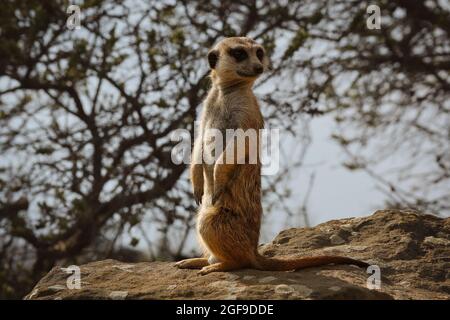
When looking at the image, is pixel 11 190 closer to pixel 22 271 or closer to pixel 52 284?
pixel 22 271

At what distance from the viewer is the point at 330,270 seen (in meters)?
5.67

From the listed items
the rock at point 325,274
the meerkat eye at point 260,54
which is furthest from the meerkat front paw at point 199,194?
the meerkat eye at point 260,54

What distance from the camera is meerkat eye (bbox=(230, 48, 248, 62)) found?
6539 mm

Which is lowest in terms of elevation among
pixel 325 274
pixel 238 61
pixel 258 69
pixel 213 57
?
pixel 325 274

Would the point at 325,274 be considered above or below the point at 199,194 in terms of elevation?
below

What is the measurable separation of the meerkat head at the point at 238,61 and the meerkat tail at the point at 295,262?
162 cm

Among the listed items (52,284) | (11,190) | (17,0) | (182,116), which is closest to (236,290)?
(52,284)

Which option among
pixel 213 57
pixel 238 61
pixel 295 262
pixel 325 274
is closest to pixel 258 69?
pixel 238 61

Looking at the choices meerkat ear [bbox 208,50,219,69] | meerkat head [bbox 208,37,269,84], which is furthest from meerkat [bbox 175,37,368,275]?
meerkat ear [bbox 208,50,219,69]

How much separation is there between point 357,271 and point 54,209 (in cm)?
560

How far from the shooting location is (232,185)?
19.4 ft

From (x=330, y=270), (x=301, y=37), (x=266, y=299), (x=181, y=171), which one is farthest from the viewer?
(x=181, y=171)

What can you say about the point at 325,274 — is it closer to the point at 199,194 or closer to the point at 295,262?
the point at 295,262

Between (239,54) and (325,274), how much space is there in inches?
83.9
